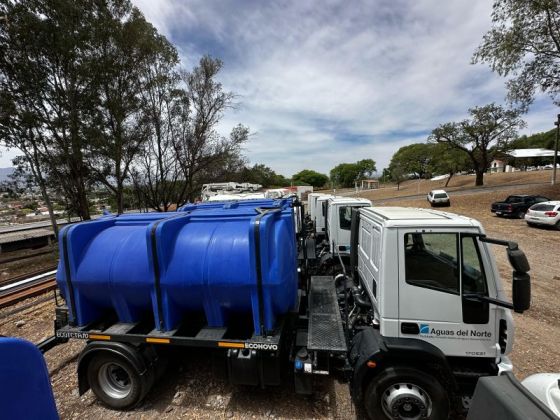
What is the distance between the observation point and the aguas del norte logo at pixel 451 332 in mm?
2795

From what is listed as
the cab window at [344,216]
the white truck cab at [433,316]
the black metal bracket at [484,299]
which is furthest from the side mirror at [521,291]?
the cab window at [344,216]

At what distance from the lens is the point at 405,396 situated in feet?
9.32

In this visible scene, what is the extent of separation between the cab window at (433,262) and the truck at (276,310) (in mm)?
11

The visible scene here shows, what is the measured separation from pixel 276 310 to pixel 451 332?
1962mm

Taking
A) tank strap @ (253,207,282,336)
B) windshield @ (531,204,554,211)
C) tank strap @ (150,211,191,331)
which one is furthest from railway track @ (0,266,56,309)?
windshield @ (531,204,554,211)

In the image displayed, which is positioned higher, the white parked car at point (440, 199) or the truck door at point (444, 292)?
the truck door at point (444, 292)

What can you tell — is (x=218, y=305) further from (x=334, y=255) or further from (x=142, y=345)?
(x=334, y=255)

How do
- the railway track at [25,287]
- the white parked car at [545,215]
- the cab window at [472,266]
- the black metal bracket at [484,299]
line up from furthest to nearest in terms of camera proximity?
the white parked car at [545,215], the railway track at [25,287], the cab window at [472,266], the black metal bracket at [484,299]

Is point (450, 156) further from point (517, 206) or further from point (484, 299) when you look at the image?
point (484, 299)

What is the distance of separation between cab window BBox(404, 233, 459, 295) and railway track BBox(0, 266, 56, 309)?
362 inches

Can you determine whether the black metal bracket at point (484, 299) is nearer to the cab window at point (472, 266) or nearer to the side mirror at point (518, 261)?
the cab window at point (472, 266)

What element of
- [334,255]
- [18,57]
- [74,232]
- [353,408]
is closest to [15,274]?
[18,57]

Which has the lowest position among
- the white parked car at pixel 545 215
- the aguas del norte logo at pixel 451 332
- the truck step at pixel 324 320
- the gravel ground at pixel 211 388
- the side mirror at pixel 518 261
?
the gravel ground at pixel 211 388

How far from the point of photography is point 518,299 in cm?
223
